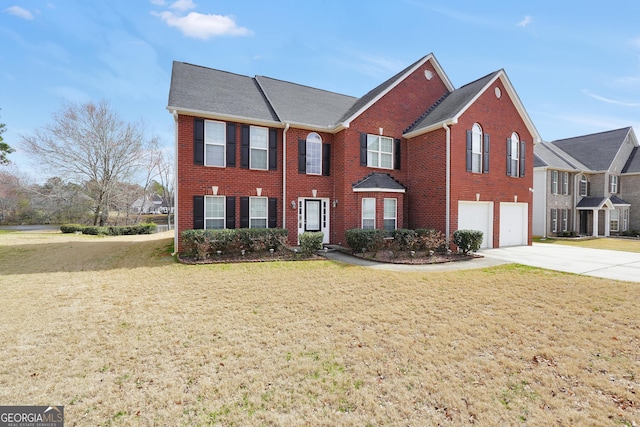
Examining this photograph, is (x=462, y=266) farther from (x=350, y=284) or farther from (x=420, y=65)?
(x=420, y=65)

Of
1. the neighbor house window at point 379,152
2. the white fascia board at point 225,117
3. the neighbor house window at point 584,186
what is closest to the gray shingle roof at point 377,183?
the neighbor house window at point 379,152

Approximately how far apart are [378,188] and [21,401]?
484 inches

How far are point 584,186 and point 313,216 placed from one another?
89.9 ft

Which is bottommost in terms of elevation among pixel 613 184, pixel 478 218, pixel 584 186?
pixel 478 218

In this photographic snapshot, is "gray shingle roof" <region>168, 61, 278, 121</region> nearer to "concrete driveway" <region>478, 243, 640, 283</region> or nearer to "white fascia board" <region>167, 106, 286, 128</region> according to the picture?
"white fascia board" <region>167, 106, 286, 128</region>

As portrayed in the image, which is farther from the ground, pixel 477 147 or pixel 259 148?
pixel 477 147

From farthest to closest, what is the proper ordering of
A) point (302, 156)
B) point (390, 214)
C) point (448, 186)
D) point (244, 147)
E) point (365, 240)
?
point (390, 214), point (302, 156), point (448, 186), point (244, 147), point (365, 240)

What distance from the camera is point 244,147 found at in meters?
12.5

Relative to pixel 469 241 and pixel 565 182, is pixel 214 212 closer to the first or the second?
pixel 469 241

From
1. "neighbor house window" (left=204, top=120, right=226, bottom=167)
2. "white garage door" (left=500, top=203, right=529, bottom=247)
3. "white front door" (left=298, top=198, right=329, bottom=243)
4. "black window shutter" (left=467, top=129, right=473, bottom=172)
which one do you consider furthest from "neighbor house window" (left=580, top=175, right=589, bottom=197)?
"neighbor house window" (left=204, top=120, right=226, bottom=167)

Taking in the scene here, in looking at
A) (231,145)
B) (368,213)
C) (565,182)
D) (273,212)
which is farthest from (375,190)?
(565,182)

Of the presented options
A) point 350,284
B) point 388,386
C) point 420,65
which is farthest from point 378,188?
point 388,386

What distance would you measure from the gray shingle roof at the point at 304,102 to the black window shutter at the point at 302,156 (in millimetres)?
995

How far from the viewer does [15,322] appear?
4852mm
